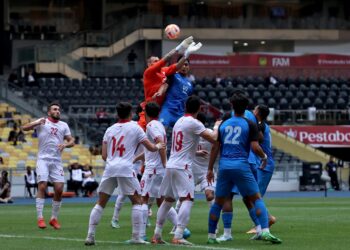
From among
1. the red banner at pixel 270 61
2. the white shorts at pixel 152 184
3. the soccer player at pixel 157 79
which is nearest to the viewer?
the white shorts at pixel 152 184

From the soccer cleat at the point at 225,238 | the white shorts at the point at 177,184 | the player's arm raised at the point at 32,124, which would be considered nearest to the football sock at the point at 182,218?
the white shorts at the point at 177,184

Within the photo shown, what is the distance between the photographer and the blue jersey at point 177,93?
66.0ft

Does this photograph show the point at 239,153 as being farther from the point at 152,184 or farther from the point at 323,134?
the point at 323,134

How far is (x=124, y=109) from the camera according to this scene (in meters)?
16.9

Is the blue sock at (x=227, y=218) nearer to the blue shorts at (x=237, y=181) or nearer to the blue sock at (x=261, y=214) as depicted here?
the blue shorts at (x=237, y=181)

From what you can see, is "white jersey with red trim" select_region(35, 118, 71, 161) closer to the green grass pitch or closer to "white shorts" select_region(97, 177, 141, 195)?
the green grass pitch

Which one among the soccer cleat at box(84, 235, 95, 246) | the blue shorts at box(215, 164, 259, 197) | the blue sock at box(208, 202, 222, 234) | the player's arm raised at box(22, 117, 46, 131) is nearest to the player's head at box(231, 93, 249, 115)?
the blue shorts at box(215, 164, 259, 197)

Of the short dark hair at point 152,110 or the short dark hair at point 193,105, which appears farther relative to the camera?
the short dark hair at point 152,110

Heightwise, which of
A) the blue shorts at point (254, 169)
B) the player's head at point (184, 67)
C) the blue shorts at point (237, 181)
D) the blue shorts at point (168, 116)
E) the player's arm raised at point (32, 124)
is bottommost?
the blue shorts at point (254, 169)

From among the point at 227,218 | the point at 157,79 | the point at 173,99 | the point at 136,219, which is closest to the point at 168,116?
the point at 173,99

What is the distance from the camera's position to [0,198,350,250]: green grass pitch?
17.0 metres

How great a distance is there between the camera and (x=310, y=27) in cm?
6706

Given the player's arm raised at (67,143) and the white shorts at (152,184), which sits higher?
the player's arm raised at (67,143)

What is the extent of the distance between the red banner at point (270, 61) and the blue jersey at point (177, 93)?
136 ft
